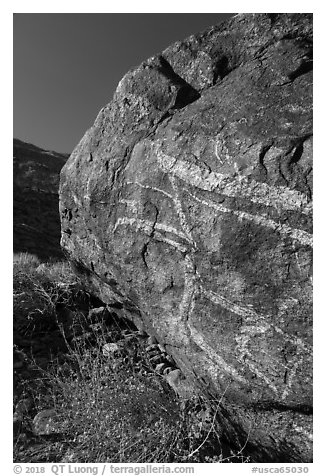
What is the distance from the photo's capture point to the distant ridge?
1227 centimetres

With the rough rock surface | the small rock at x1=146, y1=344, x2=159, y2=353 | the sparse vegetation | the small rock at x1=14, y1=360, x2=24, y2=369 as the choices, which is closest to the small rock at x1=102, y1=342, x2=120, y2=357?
the sparse vegetation

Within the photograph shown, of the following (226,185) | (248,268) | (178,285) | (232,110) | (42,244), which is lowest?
(42,244)

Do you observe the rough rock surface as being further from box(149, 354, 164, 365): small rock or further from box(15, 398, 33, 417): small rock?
box(15, 398, 33, 417): small rock

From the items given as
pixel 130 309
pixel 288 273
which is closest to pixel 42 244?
pixel 130 309

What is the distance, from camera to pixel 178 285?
3.31 meters

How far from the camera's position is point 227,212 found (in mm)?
2885

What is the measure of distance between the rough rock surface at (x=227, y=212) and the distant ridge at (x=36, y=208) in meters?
6.35

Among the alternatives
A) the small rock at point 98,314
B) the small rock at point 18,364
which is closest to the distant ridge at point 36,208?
the small rock at point 98,314

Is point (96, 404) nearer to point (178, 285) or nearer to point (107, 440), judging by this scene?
point (107, 440)

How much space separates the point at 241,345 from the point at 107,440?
3.55 ft

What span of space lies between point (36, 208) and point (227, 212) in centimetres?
1457

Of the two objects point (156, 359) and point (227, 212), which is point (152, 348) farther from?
point (227, 212)

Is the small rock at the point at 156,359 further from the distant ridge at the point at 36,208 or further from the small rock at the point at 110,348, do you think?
the distant ridge at the point at 36,208

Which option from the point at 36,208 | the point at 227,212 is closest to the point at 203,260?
the point at 227,212
